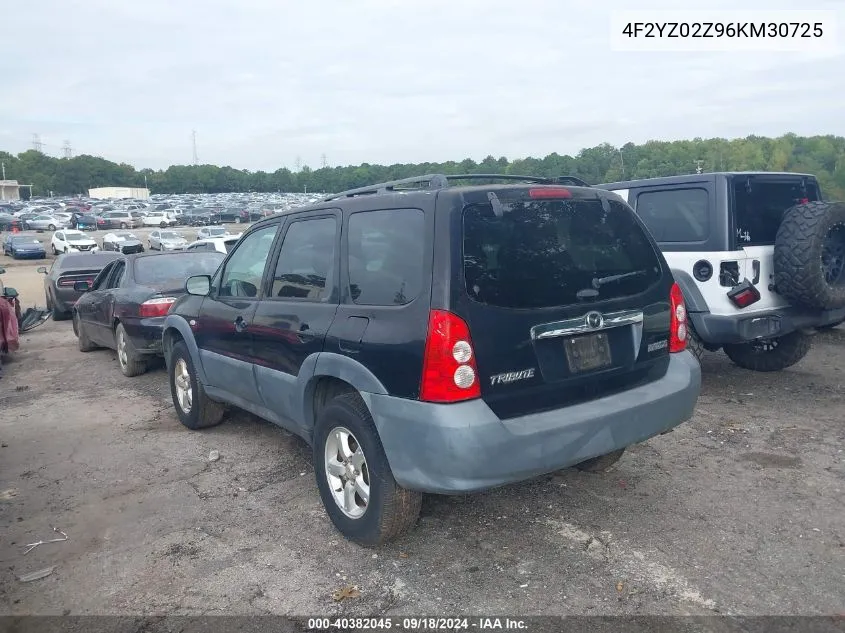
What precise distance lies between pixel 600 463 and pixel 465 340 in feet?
5.92

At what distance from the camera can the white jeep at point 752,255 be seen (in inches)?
227

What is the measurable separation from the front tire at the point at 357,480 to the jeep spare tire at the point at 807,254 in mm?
4044

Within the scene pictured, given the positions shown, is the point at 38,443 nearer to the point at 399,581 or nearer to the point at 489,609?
the point at 399,581

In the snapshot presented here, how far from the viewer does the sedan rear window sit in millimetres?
8312

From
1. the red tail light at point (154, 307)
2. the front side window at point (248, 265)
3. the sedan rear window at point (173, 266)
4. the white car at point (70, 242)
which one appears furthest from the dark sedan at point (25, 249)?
the front side window at point (248, 265)

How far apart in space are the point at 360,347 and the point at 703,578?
1.96 meters

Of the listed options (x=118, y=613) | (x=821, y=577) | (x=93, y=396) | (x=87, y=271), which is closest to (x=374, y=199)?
(x=118, y=613)

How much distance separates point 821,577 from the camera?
3199 mm

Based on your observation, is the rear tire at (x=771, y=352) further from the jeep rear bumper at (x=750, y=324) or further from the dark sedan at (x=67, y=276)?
the dark sedan at (x=67, y=276)

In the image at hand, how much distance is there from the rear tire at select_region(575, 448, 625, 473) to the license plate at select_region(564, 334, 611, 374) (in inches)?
39.5

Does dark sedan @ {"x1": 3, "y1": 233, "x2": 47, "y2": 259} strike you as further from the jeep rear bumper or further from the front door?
the jeep rear bumper

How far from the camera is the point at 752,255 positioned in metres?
5.93

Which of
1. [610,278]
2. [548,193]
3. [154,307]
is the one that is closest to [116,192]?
[154,307]

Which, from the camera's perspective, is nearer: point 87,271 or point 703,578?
point 703,578
